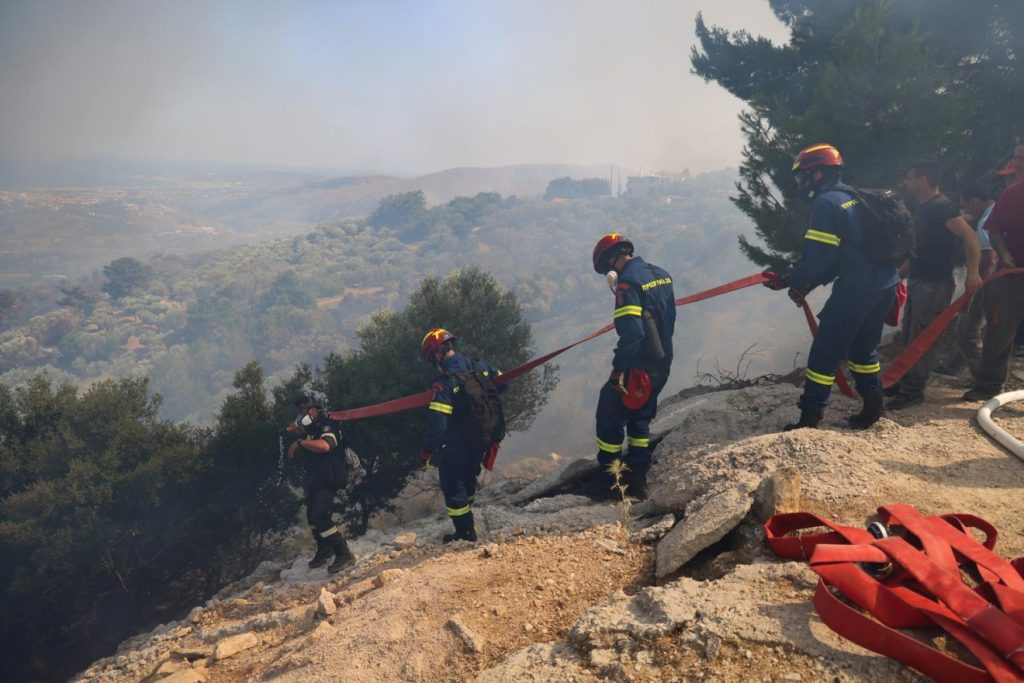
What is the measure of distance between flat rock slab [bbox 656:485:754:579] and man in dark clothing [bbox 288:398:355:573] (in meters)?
3.90

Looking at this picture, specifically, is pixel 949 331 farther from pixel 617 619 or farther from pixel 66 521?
pixel 66 521

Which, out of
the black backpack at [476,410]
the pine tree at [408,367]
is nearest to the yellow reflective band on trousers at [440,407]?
the black backpack at [476,410]

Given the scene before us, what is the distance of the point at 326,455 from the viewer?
20.5 feet

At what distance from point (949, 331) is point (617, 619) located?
708 cm

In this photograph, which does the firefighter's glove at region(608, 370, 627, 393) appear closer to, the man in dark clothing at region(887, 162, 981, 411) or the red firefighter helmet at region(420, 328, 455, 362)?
the red firefighter helmet at region(420, 328, 455, 362)

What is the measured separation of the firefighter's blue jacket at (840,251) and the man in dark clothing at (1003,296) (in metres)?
1.32

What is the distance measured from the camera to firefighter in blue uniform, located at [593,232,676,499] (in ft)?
14.8

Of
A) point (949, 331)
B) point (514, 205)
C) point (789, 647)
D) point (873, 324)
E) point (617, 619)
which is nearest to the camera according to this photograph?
point (789, 647)

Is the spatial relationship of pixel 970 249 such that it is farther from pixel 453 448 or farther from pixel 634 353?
pixel 453 448

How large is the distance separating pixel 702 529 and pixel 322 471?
14.0 feet

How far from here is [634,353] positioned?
4.46 meters

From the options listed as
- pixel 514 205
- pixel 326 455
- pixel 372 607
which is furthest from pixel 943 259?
pixel 514 205

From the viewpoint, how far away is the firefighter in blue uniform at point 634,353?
4.50m

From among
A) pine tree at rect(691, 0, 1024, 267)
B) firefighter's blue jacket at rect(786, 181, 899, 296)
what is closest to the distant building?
pine tree at rect(691, 0, 1024, 267)
